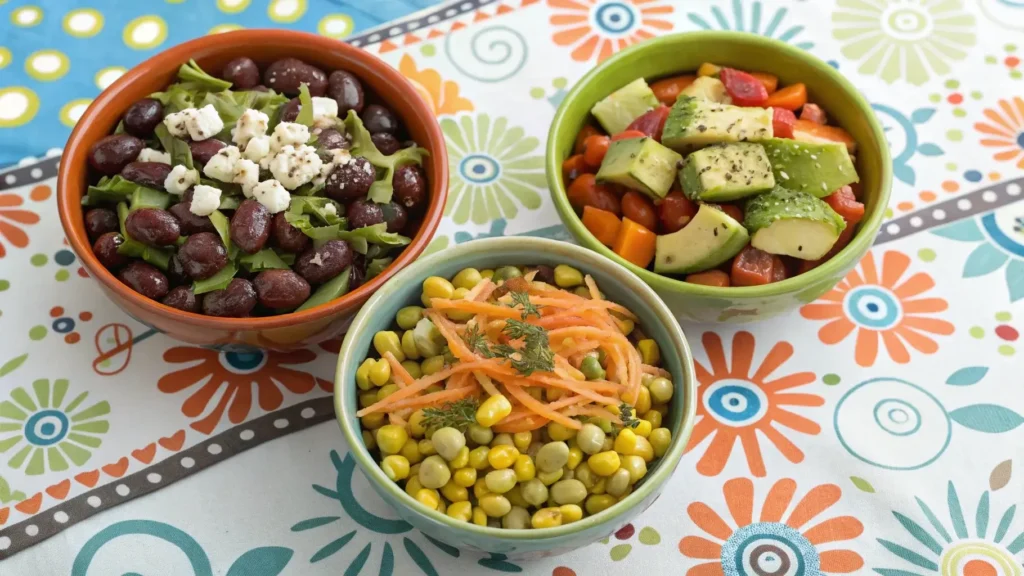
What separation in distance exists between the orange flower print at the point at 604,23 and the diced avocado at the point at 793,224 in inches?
33.0

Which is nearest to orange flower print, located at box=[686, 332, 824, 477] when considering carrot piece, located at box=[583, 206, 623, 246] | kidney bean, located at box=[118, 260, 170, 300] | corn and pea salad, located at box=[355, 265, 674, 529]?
corn and pea salad, located at box=[355, 265, 674, 529]

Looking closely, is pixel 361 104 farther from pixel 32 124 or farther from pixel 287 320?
pixel 32 124

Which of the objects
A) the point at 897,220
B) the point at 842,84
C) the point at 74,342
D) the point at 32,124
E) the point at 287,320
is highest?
the point at 842,84

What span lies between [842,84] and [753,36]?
0.81ft

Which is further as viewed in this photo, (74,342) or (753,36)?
(753,36)

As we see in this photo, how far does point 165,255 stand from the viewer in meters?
2.00

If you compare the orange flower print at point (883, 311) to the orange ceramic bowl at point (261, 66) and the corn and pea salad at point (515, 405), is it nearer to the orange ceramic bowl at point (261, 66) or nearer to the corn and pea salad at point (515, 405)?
the corn and pea salad at point (515, 405)

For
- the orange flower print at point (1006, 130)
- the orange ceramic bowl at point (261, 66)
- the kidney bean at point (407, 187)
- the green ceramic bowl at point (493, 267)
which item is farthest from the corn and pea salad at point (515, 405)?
the orange flower print at point (1006, 130)

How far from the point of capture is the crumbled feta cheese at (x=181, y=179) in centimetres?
201

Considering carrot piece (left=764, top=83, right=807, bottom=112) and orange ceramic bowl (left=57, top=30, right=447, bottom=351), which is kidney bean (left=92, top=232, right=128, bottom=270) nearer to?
orange ceramic bowl (left=57, top=30, right=447, bottom=351)

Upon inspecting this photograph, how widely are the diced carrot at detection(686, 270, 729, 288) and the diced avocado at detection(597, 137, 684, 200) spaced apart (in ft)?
0.64

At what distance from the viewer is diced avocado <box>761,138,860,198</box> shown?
6.78 feet

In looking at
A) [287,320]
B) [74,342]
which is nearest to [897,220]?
[287,320]

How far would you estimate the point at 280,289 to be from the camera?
193 cm
